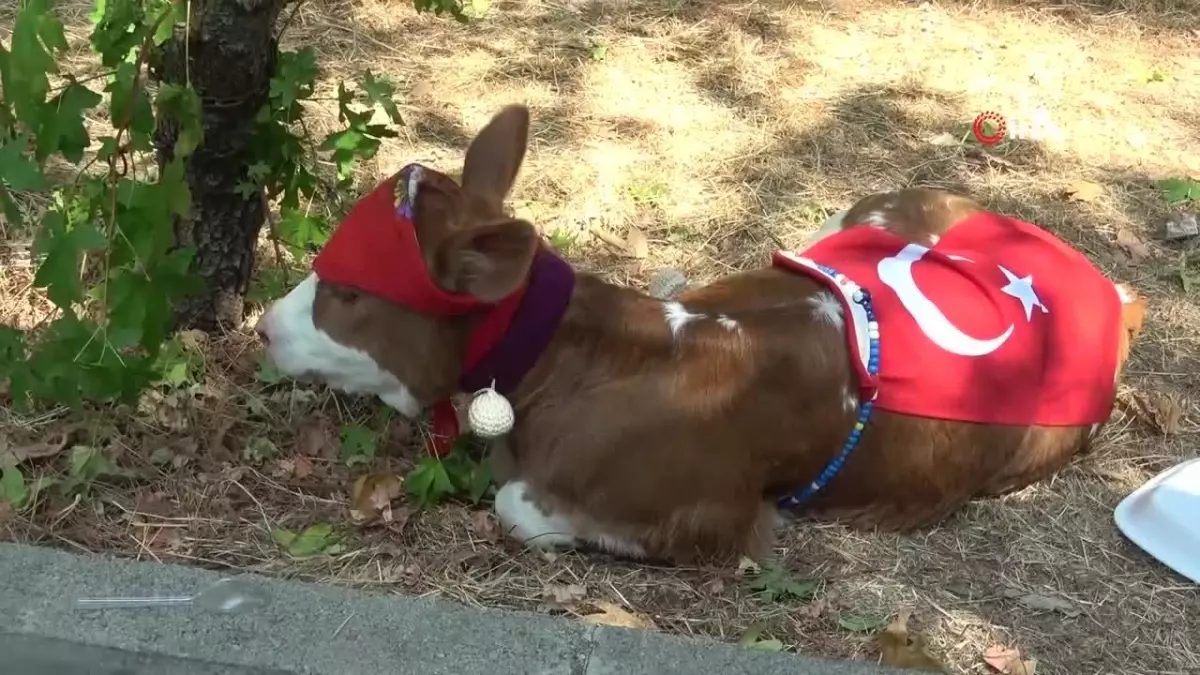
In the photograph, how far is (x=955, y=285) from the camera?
12.2ft

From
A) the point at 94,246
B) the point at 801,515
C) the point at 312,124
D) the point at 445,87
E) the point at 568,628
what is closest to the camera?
the point at 568,628

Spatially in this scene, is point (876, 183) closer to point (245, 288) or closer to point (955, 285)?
point (955, 285)

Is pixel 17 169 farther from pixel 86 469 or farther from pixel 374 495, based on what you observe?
pixel 374 495

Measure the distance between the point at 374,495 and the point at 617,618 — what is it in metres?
0.80

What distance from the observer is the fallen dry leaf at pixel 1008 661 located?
10.5 ft

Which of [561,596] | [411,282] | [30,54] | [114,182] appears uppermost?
[30,54]

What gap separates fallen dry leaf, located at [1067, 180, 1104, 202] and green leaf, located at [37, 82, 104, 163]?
3.97 metres

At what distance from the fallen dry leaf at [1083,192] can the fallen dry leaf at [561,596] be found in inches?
124

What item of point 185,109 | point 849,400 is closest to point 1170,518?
point 849,400

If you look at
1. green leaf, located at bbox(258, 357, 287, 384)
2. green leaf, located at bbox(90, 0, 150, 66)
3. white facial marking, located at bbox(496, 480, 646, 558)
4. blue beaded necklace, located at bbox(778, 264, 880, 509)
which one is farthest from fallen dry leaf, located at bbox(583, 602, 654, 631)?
green leaf, located at bbox(90, 0, 150, 66)

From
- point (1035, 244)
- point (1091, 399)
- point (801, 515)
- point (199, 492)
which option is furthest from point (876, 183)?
point (199, 492)

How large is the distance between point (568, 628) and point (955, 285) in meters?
1.68

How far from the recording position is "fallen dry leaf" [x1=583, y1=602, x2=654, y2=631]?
316 cm

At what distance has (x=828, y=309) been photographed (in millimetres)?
3566
